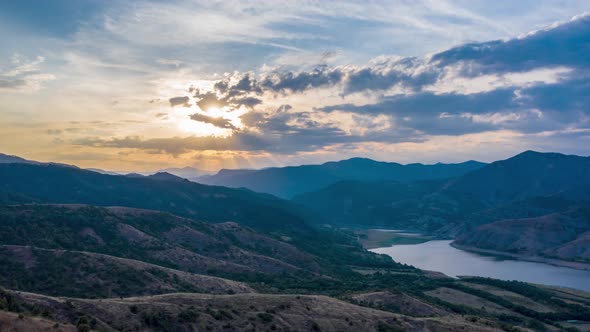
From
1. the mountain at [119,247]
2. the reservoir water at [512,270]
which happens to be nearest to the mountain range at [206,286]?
the mountain at [119,247]

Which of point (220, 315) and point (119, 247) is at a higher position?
point (220, 315)

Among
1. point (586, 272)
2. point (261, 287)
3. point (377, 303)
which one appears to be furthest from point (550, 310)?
point (586, 272)

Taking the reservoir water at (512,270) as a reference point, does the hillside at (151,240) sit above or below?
above

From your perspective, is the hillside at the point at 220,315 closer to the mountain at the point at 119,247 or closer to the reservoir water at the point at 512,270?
the mountain at the point at 119,247

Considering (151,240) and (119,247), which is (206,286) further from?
(151,240)

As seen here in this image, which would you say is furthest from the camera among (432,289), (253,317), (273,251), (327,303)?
(273,251)

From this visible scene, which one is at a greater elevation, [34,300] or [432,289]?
[34,300]

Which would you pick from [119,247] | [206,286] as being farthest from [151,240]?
[206,286]

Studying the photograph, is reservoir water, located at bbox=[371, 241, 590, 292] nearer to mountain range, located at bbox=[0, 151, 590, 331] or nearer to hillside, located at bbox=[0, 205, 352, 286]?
mountain range, located at bbox=[0, 151, 590, 331]

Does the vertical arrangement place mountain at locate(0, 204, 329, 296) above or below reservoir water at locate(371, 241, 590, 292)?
above

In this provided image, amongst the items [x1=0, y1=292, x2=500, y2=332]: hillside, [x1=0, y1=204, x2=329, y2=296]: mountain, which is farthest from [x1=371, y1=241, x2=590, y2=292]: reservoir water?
[x1=0, y1=292, x2=500, y2=332]: hillside

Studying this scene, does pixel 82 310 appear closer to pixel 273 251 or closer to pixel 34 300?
pixel 34 300
